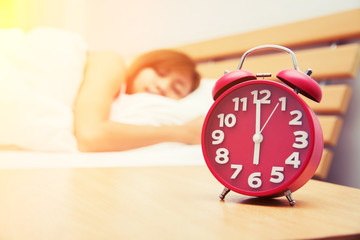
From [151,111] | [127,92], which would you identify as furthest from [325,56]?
[127,92]

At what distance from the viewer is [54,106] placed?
1.24 metres

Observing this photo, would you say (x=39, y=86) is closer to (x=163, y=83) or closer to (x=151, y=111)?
(x=151, y=111)

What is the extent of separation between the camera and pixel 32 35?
1463 mm

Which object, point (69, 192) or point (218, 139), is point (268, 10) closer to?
point (218, 139)

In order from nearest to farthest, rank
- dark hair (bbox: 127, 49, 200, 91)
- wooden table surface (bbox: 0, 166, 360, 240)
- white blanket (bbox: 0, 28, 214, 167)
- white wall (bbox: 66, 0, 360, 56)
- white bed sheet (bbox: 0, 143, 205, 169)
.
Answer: wooden table surface (bbox: 0, 166, 360, 240) → white bed sheet (bbox: 0, 143, 205, 169) → white blanket (bbox: 0, 28, 214, 167) → white wall (bbox: 66, 0, 360, 56) → dark hair (bbox: 127, 49, 200, 91)

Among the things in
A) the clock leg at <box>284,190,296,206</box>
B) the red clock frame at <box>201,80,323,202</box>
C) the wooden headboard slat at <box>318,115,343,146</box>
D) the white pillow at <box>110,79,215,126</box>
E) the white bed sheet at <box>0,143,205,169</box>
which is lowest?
the white bed sheet at <box>0,143,205,169</box>

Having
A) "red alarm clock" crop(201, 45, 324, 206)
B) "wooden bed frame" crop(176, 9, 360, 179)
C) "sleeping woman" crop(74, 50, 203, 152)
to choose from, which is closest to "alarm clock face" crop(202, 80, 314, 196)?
"red alarm clock" crop(201, 45, 324, 206)

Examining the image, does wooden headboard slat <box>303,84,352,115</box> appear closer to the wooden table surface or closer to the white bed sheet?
the white bed sheet

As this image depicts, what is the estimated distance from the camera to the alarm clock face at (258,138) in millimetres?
521

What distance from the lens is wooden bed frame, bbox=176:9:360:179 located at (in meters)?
1.31

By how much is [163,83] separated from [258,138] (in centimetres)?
117

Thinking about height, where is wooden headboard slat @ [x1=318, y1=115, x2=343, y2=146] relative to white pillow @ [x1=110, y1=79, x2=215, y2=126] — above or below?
above

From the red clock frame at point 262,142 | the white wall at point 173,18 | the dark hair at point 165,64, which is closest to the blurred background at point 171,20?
the white wall at point 173,18

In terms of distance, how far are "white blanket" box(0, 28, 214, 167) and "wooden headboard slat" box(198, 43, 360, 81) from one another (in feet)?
0.88
